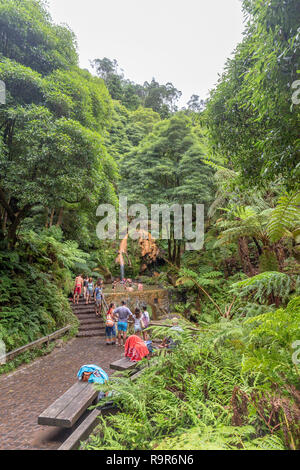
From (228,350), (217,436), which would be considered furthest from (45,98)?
(217,436)

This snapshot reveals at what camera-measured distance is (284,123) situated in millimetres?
3383

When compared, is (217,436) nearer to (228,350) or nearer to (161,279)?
(228,350)

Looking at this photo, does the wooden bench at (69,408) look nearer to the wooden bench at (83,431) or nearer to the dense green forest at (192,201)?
the wooden bench at (83,431)

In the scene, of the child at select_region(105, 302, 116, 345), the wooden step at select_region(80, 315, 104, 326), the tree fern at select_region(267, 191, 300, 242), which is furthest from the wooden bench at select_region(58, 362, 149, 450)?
the wooden step at select_region(80, 315, 104, 326)

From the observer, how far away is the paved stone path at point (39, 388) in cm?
363

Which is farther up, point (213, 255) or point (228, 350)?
point (213, 255)

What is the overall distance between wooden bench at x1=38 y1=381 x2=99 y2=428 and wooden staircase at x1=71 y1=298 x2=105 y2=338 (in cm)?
635

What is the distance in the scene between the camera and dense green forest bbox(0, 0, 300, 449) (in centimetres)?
254

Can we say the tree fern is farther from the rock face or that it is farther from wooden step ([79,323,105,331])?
the rock face

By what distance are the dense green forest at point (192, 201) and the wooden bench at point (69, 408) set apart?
525 millimetres

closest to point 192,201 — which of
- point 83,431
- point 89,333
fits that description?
point 89,333

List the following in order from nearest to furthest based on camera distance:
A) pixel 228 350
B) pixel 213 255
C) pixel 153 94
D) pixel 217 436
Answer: pixel 217 436 → pixel 228 350 → pixel 213 255 → pixel 153 94

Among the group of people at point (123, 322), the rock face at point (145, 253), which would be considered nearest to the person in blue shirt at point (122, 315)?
the group of people at point (123, 322)
